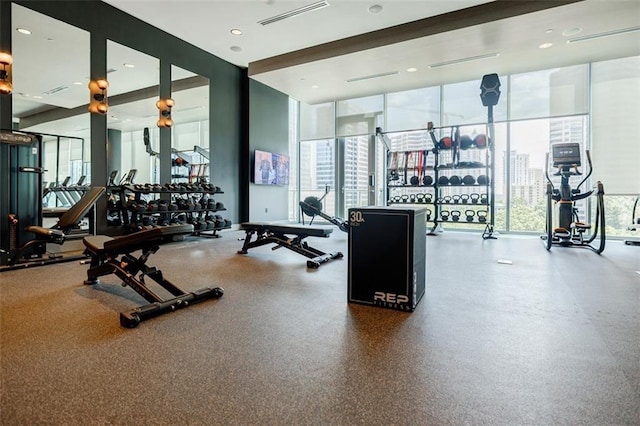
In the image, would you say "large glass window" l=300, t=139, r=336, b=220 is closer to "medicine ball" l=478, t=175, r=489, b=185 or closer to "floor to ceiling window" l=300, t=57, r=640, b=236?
"floor to ceiling window" l=300, t=57, r=640, b=236

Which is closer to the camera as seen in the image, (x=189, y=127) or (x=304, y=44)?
(x=304, y=44)

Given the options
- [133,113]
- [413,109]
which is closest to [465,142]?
[413,109]

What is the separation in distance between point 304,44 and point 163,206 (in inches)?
163

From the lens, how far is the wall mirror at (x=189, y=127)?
6.74 m

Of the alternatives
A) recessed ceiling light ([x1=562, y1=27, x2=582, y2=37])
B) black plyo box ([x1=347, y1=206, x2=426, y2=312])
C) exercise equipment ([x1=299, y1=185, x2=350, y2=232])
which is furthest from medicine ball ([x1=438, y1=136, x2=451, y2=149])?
black plyo box ([x1=347, y1=206, x2=426, y2=312])

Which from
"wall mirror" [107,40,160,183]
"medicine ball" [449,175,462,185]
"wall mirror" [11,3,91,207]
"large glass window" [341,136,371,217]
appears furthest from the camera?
"large glass window" [341,136,371,217]

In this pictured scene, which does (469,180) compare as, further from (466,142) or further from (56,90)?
(56,90)

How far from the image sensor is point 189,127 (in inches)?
276

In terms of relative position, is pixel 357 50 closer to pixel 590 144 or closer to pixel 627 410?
pixel 590 144

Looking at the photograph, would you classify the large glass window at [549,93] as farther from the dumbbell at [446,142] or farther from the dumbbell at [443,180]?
the dumbbell at [443,180]

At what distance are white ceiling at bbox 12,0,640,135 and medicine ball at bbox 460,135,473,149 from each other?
1.43 meters

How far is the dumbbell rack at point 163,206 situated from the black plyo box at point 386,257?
14.1ft

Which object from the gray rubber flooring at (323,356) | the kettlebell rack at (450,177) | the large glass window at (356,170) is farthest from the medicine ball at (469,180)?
the gray rubber flooring at (323,356)

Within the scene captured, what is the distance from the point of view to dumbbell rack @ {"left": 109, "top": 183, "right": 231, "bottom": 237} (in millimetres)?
5527
